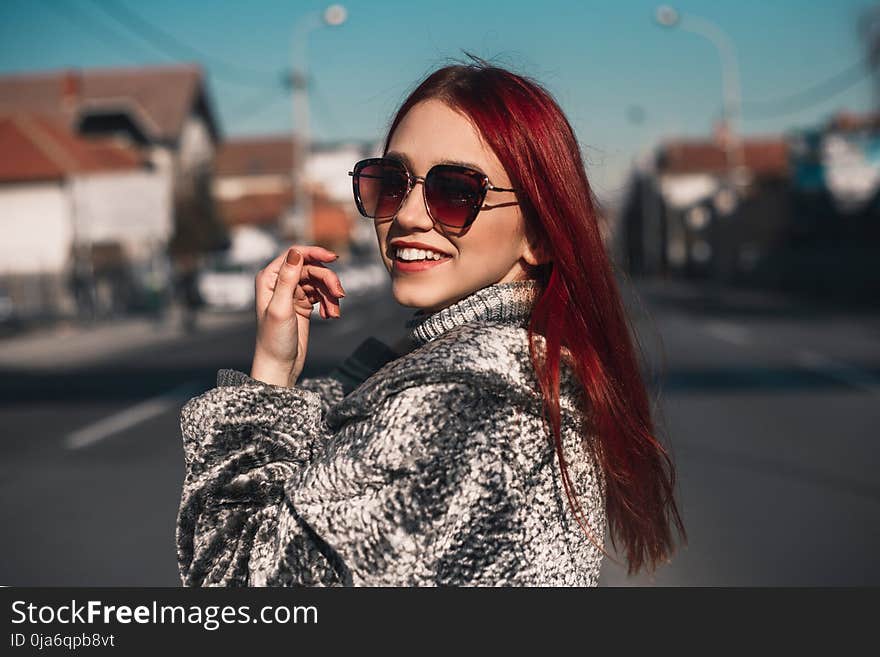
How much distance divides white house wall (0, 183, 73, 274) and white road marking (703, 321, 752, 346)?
26649 millimetres

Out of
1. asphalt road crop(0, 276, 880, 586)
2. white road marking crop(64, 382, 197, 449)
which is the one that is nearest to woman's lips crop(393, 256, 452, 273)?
asphalt road crop(0, 276, 880, 586)

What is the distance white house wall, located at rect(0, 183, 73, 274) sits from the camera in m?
41.8

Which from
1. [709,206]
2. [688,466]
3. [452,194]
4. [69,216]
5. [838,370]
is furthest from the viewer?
[709,206]

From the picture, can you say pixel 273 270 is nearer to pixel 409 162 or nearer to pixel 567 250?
pixel 409 162

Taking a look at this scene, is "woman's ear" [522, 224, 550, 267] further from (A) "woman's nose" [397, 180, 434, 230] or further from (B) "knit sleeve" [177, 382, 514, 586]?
(B) "knit sleeve" [177, 382, 514, 586]

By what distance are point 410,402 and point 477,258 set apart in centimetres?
30

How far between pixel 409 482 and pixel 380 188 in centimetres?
49

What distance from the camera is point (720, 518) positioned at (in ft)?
20.9

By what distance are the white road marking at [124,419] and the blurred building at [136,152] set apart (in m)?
18.4

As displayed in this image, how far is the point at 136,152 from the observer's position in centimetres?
5109

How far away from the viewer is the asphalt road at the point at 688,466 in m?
5.39

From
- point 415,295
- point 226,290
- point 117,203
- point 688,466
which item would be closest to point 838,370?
point 688,466

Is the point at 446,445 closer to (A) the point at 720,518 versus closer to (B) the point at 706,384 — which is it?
(A) the point at 720,518

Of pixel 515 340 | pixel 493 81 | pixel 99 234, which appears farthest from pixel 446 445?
pixel 99 234
